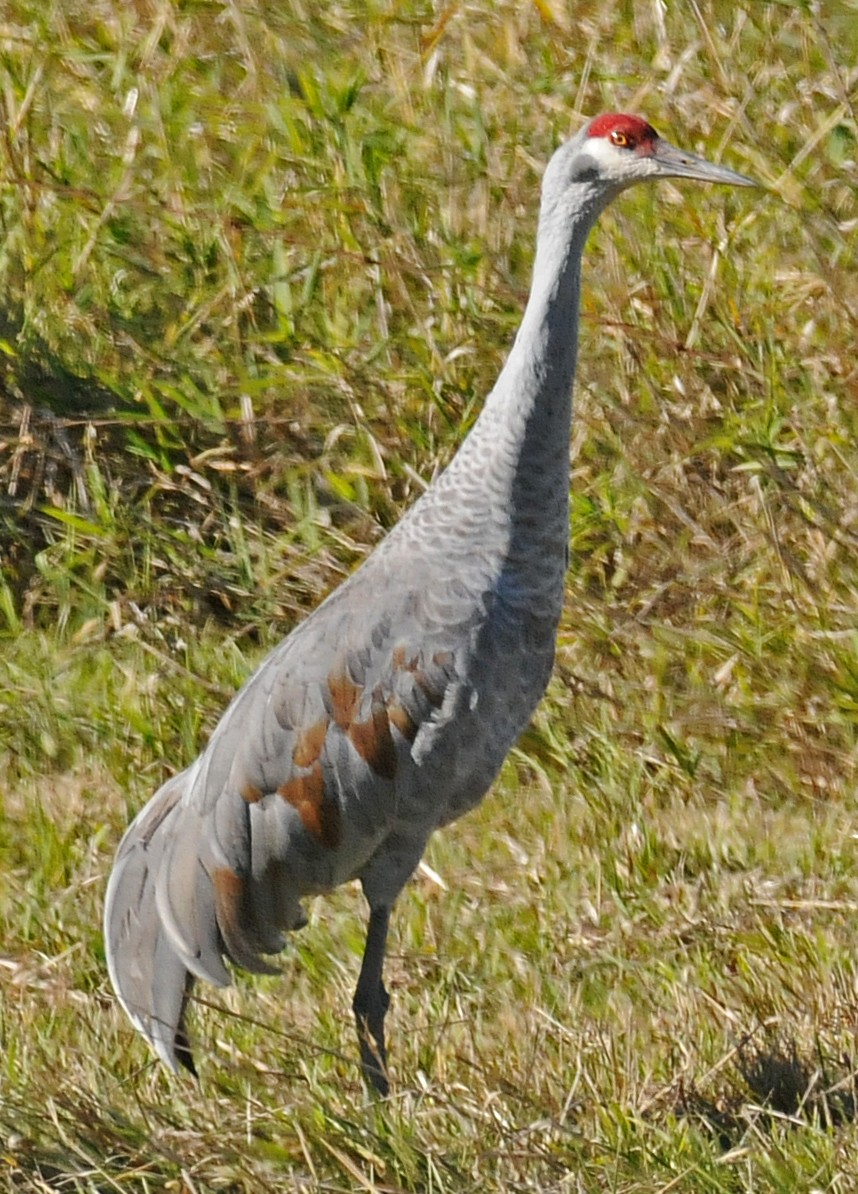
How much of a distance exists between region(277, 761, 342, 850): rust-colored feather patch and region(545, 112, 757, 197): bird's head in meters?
1.04

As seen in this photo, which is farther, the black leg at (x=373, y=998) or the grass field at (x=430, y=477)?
the grass field at (x=430, y=477)

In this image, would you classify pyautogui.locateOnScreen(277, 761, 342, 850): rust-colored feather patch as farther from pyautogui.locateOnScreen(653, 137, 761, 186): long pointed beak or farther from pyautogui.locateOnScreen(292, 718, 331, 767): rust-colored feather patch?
pyautogui.locateOnScreen(653, 137, 761, 186): long pointed beak

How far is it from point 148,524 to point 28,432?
38 cm

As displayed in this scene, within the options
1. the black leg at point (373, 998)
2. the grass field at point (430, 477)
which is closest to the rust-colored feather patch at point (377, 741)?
the black leg at point (373, 998)

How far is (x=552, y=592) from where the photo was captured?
332 centimetres

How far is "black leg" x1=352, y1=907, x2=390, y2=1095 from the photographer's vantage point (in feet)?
10.5

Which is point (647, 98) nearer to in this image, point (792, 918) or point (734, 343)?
point (734, 343)

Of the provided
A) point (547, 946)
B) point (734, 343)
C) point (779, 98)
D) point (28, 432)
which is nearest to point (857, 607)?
point (734, 343)

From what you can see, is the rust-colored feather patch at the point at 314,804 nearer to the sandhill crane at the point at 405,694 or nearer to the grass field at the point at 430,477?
the sandhill crane at the point at 405,694

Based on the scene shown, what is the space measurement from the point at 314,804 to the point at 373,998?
325 millimetres

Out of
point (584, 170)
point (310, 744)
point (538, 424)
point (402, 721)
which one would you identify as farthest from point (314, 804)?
point (584, 170)

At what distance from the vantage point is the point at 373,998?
130 inches

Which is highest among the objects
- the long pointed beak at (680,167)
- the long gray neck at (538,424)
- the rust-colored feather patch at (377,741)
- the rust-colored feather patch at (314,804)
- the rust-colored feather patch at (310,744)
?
the long pointed beak at (680,167)

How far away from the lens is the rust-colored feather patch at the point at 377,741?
10.8 ft
